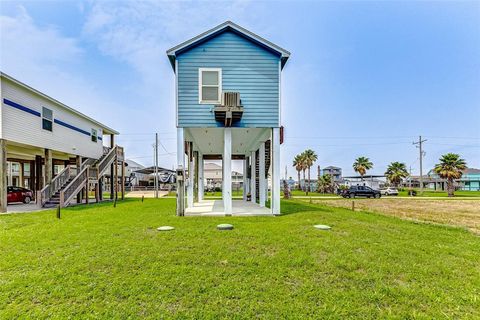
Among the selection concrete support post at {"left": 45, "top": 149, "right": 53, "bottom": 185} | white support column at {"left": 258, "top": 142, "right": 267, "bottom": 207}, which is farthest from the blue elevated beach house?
concrete support post at {"left": 45, "top": 149, "right": 53, "bottom": 185}

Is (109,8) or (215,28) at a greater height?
(109,8)

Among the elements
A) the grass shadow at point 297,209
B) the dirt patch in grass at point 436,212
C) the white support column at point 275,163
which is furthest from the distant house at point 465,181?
the white support column at point 275,163

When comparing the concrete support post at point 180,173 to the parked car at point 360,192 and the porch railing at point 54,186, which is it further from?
the parked car at point 360,192

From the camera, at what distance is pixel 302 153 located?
52.2 meters

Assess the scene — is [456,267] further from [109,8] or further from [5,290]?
[109,8]

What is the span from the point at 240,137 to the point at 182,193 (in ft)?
14.5

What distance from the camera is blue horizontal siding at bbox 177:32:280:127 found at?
10.4 m

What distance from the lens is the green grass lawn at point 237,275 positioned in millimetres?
3449

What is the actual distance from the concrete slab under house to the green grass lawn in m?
7.89

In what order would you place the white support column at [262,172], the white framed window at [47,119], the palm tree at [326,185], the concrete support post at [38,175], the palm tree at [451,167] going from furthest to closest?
the palm tree at [326,185], the palm tree at [451,167], the concrete support post at [38,175], the white framed window at [47,119], the white support column at [262,172]

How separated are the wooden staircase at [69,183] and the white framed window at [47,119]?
9.03 feet

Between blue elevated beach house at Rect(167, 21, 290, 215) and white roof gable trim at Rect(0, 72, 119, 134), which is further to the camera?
white roof gable trim at Rect(0, 72, 119, 134)

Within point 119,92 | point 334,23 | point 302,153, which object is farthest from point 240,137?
point 302,153

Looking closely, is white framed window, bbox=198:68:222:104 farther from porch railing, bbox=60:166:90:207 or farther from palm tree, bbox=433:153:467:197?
palm tree, bbox=433:153:467:197
